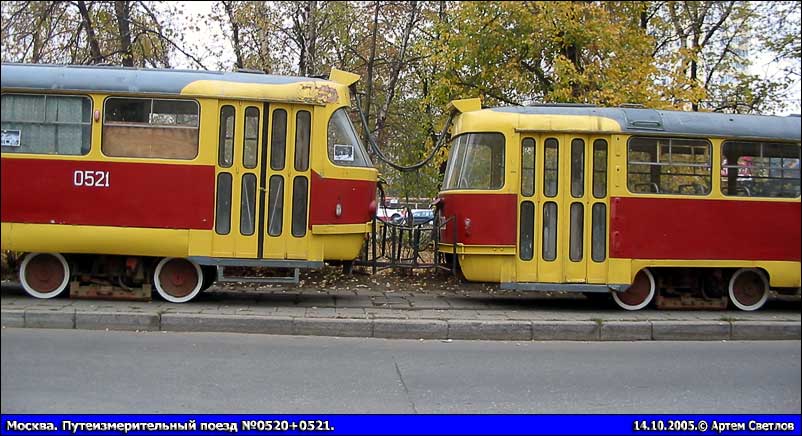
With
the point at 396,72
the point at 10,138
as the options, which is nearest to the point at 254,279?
the point at 10,138

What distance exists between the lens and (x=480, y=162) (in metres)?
10.3

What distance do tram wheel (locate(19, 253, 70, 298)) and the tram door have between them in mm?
6280

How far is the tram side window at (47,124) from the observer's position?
374 inches

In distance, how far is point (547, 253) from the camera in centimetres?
1014

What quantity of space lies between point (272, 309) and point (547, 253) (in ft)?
12.7

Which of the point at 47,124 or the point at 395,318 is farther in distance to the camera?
the point at 47,124

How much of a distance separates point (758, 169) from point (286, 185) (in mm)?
6667

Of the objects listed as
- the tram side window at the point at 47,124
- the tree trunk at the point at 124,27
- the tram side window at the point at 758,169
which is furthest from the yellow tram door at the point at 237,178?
the tram side window at the point at 758,169

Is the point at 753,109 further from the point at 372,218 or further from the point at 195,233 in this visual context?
the point at 195,233

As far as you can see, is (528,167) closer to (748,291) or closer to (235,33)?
(748,291)

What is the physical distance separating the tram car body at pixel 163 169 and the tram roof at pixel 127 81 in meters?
0.01

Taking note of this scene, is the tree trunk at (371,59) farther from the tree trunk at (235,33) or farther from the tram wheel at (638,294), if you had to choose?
the tram wheel at (638,294)

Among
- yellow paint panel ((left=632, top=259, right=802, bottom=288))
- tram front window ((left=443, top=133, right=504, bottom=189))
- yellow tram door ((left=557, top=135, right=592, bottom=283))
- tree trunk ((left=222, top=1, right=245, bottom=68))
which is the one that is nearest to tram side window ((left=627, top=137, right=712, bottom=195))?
yellow tram door ((left=557, top=135, right=592, bottom=283))

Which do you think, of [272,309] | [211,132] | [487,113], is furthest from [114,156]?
[487,113]
